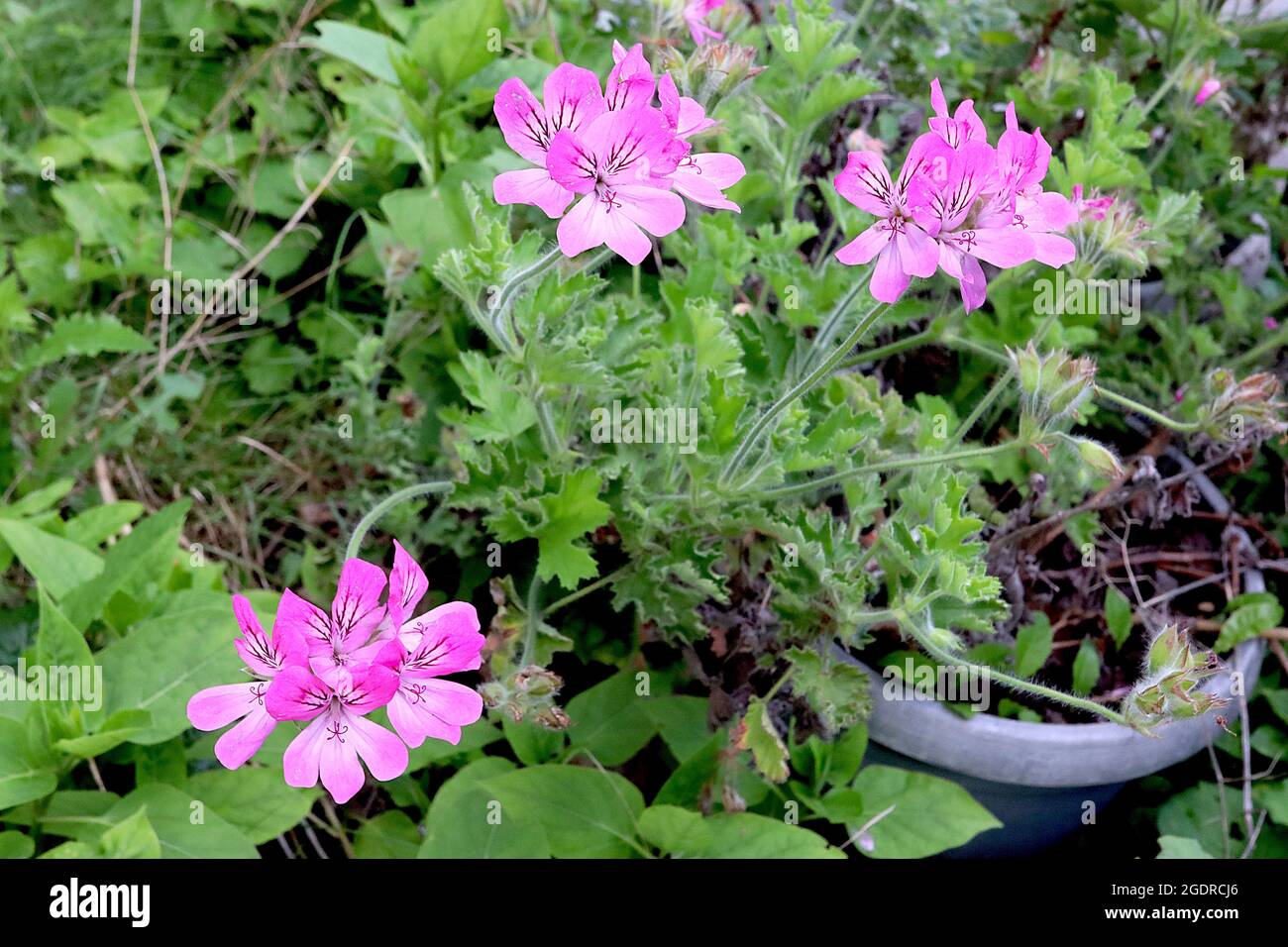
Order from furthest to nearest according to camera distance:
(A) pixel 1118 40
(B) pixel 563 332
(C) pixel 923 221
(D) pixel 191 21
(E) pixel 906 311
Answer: (D) pixel 191 21 < (A) pixel 1118 40 < (E) pixel 906 311 < (B) pixel 563 332 < (C) pixel 923 221

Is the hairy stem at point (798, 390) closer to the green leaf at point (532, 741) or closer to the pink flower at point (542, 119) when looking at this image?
the pink flower at point (542, 119)

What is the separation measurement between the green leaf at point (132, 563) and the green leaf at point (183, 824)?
0.21 meters

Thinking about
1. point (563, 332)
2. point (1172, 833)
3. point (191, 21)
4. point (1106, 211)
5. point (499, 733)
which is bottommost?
point (1172, 833)

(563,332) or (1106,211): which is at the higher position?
(1106,211)

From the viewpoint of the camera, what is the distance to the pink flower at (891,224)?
2.57ft

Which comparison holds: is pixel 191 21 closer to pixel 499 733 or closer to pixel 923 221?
pixel 499 733

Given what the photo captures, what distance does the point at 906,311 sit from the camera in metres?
1.30

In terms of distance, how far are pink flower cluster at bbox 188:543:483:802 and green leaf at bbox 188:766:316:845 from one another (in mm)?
A: 391

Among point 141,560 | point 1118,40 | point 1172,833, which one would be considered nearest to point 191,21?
point 141,560

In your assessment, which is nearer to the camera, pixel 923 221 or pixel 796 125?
pixel 923 221

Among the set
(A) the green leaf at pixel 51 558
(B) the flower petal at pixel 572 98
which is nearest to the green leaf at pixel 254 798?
(A) the green leaf at pixel 51 558

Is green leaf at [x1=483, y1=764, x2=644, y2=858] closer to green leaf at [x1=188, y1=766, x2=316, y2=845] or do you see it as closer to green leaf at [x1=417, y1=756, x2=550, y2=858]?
green leaf at [x1=417, y1=756, x2=550, y2=858]

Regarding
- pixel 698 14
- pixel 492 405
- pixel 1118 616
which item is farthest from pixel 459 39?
pixel 1118 616
